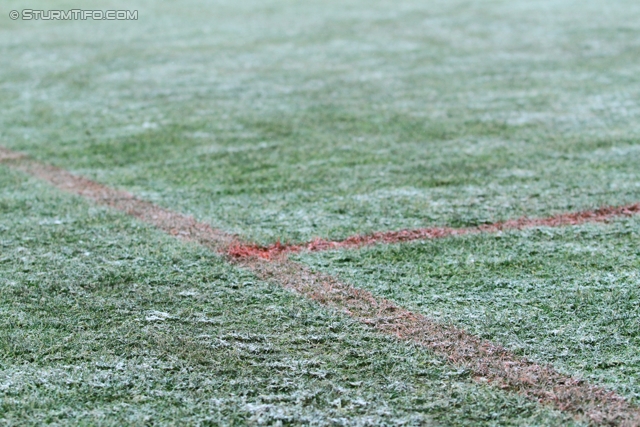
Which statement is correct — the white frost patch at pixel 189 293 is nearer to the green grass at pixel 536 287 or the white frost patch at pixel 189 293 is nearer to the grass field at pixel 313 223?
the grass field at pixel 313 223

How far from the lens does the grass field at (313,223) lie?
1761 mm

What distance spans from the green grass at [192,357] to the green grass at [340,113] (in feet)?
1.69

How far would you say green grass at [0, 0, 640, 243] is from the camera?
10.0 ft

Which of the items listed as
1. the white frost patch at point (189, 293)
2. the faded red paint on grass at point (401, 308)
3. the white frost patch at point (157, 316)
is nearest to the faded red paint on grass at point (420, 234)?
the faded red paint on grass at point (401, 308)

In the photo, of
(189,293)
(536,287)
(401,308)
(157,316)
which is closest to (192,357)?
(157,316)

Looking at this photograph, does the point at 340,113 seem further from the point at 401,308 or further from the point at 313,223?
the point at 401,308

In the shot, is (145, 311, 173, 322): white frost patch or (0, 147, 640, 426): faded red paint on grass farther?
(145, 311, 173, 322): white frost patch

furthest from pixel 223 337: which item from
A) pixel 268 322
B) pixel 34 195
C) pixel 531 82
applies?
pixel 531 82

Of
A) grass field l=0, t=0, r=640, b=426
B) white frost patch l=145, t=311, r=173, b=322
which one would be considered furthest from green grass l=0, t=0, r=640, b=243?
white frost patch l=145, t=311, r=173, b=322

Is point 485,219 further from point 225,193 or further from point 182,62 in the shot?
point 182,62

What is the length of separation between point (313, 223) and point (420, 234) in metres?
0.36

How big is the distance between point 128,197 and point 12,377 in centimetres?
138

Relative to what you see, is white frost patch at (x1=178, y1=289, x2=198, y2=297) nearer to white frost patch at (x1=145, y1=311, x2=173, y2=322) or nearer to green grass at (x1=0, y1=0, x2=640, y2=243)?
white frost patch at (x1=145, y1=311, x2=173, y2=322)

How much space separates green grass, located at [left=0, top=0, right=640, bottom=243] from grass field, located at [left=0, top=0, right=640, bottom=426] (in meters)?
0.02
